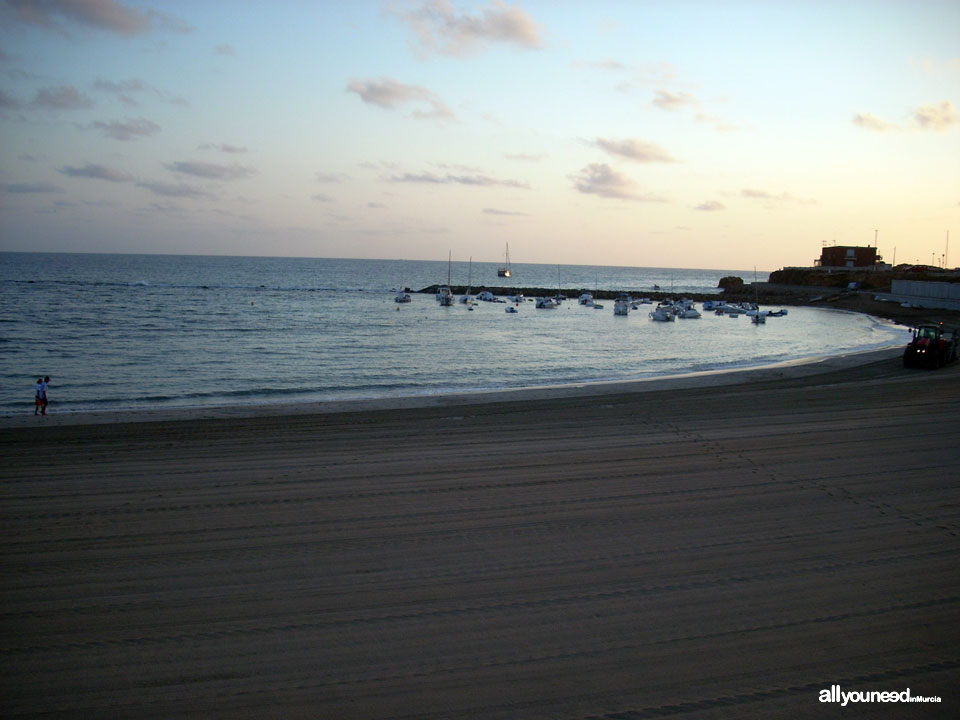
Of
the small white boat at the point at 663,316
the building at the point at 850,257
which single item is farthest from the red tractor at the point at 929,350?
the building at the point at 850,257

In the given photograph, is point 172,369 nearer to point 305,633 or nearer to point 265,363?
point 265,363

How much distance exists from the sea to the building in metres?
74.9

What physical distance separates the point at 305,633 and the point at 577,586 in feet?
8.79

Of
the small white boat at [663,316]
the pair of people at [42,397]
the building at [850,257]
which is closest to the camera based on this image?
the pair of people at [42,397]

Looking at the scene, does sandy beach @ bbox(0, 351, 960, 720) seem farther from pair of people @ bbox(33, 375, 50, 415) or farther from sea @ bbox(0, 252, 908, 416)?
sea @ bbox(0, 252, 908, 416)

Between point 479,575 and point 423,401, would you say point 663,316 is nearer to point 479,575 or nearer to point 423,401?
point 423,401

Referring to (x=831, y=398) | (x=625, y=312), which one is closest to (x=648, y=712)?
(x=831, y=398)

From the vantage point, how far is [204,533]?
852cm

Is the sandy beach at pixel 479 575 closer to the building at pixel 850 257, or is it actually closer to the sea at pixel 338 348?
the sea at pixel 338 348

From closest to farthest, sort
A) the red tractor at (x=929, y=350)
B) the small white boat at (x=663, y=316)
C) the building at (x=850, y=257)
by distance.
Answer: the red tractor at (x=929, y=350)
the small white boat at (x=663, y=316)
the building at (x=850, y=257)

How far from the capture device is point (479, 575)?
288 inches

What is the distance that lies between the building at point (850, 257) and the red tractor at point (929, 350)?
121 meters

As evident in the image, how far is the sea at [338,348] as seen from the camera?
2447 cm

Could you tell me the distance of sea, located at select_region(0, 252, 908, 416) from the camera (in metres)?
24.5
